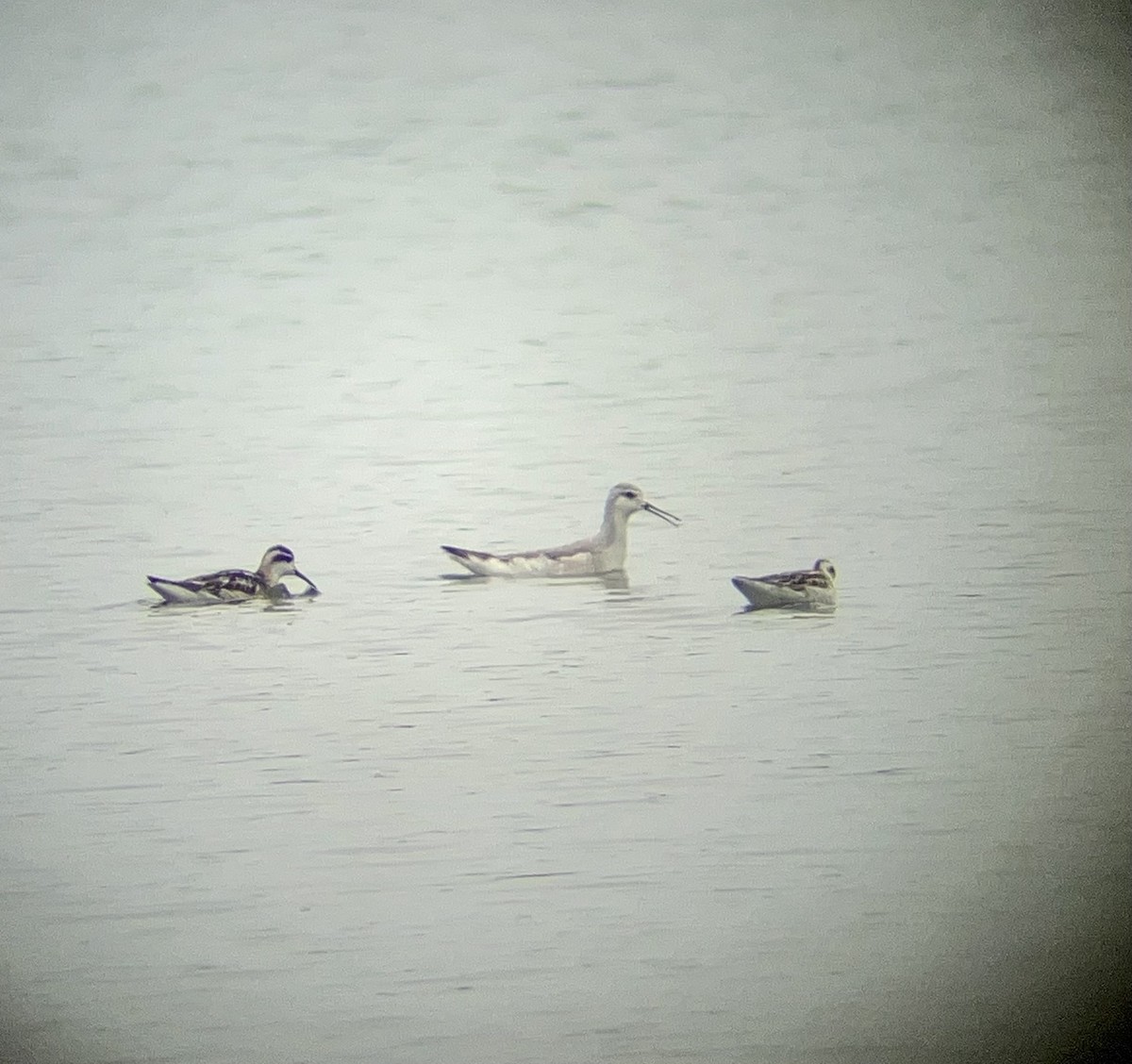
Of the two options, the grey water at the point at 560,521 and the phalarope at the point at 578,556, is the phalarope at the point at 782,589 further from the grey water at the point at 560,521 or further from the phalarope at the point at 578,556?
the phalarope at the point at 578,556

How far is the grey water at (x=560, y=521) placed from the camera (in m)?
2.15

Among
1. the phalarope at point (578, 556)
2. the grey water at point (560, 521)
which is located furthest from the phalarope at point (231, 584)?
the phalarope at point (578, 556)

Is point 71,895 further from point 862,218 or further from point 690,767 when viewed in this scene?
point 862,218

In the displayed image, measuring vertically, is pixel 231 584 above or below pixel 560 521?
below

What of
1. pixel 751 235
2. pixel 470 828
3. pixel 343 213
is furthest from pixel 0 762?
pixel 751 235

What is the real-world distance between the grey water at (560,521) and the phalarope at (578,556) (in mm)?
27

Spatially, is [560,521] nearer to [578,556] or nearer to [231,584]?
[578,556]

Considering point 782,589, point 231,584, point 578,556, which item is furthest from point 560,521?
point 231,584

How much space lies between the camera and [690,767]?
220 centimetres

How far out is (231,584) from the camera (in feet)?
7.00

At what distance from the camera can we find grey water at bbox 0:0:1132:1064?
2.15 m

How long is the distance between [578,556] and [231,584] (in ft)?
1.85

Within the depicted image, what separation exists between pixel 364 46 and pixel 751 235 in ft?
2.35

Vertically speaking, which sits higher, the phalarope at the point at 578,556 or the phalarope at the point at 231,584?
the phalarope at the point at 578,556
